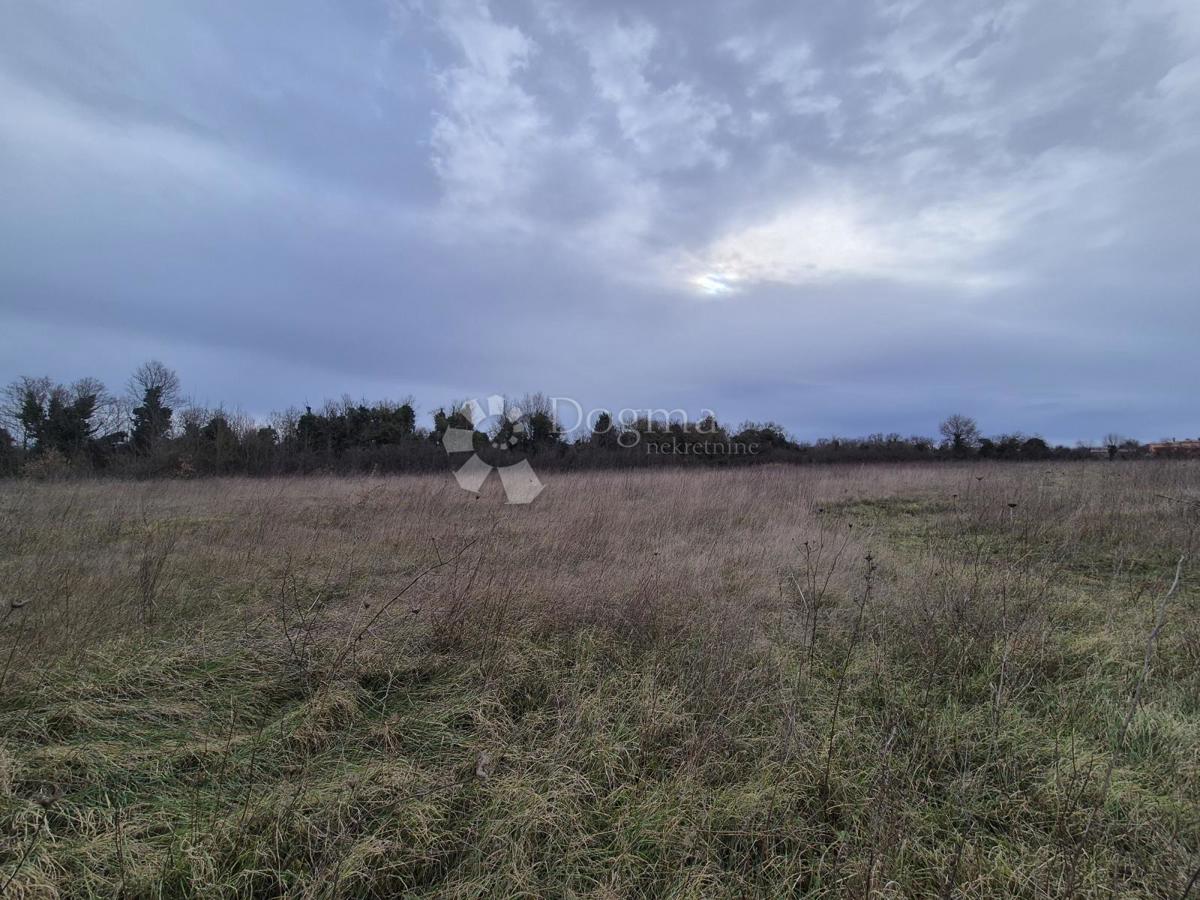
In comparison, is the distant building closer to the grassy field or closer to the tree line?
the tree line

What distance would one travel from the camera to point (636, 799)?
1.93 m

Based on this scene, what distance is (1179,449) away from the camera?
17641 millimetres

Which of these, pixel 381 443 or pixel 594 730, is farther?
pixel 381 443

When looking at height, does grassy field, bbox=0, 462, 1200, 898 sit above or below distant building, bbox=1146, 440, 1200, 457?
below

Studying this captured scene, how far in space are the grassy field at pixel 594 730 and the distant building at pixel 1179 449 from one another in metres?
18.8

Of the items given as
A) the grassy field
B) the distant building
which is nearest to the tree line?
the distant building

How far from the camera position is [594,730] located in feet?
7.48

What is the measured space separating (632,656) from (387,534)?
485cm

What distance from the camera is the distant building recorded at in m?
16.7

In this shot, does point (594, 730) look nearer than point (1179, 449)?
Yes

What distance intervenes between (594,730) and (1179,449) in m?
26.1

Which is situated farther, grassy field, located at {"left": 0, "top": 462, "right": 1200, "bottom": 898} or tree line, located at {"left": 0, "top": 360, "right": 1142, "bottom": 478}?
tree line, located at {"left": 0, "top": 360, "right": 1142, "bottom": 478}

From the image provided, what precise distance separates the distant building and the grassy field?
61.6 feet

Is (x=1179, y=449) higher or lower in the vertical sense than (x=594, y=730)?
higher
